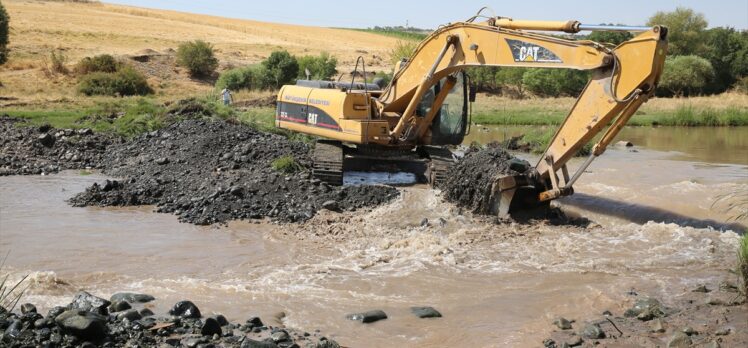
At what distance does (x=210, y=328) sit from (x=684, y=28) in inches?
2540

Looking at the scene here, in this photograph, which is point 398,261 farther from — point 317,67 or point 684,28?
point 684,28

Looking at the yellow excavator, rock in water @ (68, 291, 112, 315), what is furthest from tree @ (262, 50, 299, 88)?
rock in water @ (68, 291, 112, 315)

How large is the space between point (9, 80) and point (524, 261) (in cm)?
3616

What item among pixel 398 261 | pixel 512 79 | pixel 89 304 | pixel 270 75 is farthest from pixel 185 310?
pixel 512 79

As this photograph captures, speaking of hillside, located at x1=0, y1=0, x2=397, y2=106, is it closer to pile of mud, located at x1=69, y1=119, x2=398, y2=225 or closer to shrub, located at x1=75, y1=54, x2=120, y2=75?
shrub, located at x1=75, y1=54, x2=120, y2=75

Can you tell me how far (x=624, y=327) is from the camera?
7430mm

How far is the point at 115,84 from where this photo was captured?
3938 cm

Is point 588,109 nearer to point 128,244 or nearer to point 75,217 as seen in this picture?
point 128,244

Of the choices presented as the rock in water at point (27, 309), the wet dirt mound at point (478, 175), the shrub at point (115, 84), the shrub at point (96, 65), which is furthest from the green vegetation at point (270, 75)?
the rock in water at point (27, 309)

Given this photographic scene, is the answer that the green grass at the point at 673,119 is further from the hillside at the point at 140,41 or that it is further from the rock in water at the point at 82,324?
the rock in water at the point at 82,324

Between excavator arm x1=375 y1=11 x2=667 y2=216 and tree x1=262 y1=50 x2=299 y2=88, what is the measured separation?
29.5 m

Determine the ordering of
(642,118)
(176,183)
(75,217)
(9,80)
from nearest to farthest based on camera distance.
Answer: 1. (75,217)
2. (176,183)
3. (642,118)
4. (9,80)

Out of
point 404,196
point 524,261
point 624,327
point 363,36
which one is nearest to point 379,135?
point 404,196

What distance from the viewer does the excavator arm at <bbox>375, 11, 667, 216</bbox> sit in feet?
34.2
